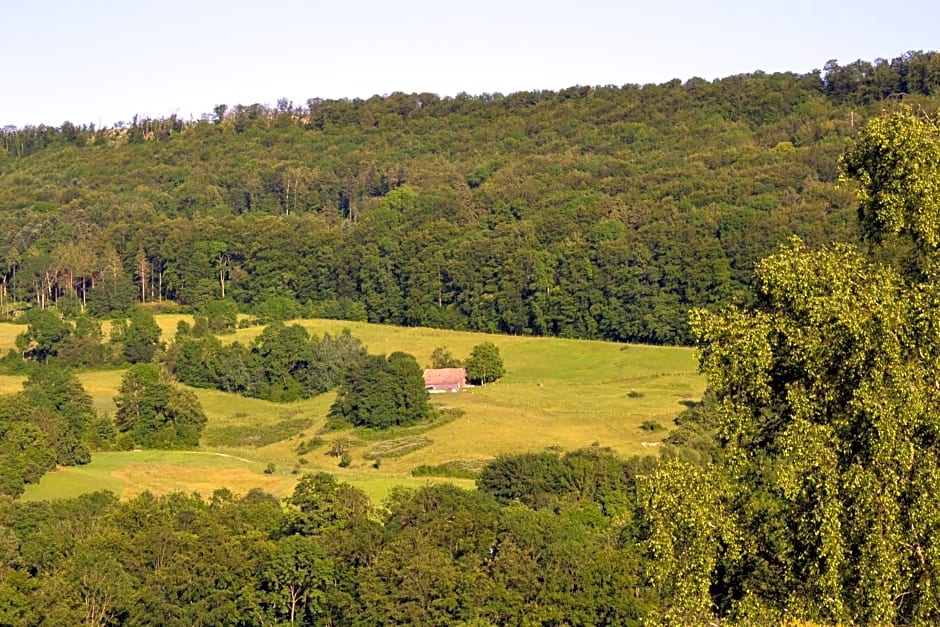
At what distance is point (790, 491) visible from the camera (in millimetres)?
13625

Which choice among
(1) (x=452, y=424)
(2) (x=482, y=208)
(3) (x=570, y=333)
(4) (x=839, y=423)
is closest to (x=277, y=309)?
(3) (x=570, y=333)

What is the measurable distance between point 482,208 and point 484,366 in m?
50.9

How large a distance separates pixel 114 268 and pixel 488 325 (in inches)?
1484

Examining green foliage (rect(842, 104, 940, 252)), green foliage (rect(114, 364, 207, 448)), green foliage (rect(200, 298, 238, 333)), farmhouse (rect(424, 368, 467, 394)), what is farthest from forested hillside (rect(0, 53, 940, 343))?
green foliage (rect(842, 104, 940, 252))

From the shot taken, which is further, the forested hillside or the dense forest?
the forested hillside

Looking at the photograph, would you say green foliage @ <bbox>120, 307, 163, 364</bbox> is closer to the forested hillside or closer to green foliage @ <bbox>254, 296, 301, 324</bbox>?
green foliage @ <bbox>254, 296, 301, 324</bbox>

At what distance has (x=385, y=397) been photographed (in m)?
74.1

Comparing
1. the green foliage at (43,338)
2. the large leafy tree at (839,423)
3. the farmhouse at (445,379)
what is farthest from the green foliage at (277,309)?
the large leafy tree at (839,423)

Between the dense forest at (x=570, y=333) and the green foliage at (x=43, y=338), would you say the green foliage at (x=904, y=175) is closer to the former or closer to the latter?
the dense forest at (x=570, y=333)

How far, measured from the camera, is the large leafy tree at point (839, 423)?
44.3ft

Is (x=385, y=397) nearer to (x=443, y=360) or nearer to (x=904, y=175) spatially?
(x=443, y=360)

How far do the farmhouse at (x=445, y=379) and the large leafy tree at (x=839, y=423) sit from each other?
6914 cm

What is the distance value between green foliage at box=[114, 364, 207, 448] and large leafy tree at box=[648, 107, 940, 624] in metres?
58.2

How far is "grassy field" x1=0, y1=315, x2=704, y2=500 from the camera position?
59.3 m
